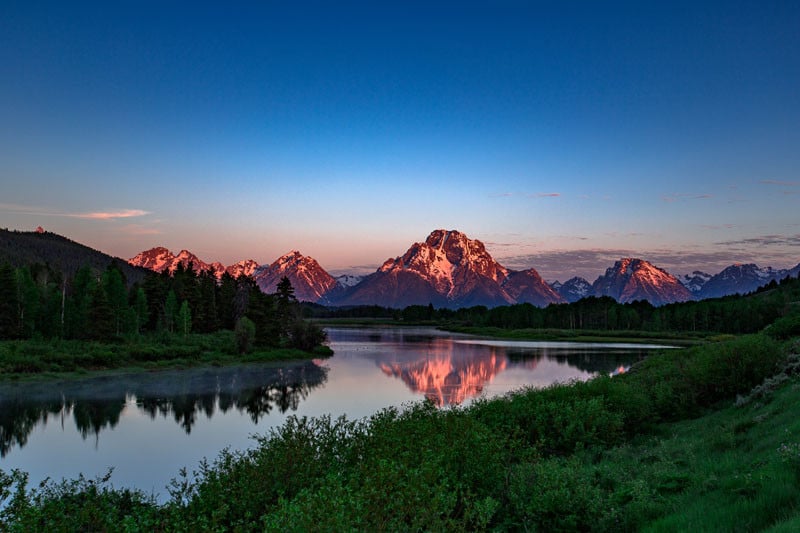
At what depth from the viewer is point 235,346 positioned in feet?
253

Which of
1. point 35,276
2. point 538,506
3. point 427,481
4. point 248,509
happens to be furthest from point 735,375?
point 35,276

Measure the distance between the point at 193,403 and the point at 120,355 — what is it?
79.5 feet

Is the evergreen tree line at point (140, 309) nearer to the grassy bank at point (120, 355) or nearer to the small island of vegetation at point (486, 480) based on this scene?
the grassy bank at point (120, 355)

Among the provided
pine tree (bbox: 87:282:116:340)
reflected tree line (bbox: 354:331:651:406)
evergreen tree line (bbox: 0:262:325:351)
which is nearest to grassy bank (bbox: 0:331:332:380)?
pine tree (bbox: 87:282:116:340)

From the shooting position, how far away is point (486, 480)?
1502cm

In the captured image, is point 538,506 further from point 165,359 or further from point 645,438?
point 165,359

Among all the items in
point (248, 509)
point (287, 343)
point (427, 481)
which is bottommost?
point (287, 343)

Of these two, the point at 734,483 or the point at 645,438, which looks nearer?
the point at 734,483

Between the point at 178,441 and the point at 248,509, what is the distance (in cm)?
2100

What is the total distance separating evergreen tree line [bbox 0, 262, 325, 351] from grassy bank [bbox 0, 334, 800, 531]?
61996 millimetres

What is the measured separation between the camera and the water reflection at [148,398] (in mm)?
35794

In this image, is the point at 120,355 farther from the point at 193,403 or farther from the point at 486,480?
the point at 486,480

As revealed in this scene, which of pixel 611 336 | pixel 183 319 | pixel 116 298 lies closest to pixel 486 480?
pixel 116 298

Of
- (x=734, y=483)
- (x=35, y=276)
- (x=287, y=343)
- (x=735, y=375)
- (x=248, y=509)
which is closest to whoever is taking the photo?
(x=734, y=483)
